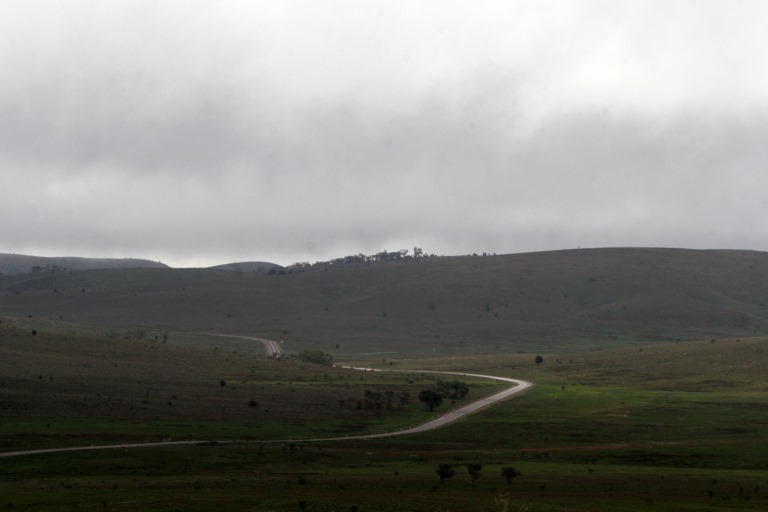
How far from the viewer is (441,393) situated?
10262cm

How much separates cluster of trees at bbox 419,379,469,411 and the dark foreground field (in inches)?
48.4

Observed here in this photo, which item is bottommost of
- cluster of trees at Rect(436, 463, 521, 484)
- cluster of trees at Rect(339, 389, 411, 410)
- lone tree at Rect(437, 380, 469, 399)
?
cluster of trees at Rect(436, 463, 521, 484)

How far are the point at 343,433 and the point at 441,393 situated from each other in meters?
24.8

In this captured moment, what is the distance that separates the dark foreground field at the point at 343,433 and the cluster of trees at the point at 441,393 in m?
1.23

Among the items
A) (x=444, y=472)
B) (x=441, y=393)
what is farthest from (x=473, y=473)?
(x=441, y=393)

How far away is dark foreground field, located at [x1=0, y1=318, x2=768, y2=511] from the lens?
157 ft

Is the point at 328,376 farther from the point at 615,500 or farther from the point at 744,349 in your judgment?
the point at 615,500

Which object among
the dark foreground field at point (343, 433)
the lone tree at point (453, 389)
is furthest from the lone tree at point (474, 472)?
the lone tree at point (453, 389)

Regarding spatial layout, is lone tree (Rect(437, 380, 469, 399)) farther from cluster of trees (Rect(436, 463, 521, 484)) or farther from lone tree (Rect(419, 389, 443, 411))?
cluster of trees (Rect(436, 463, 521, 484))

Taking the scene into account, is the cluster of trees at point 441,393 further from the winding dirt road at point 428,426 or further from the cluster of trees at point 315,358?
the cluster of trees at point 315,358

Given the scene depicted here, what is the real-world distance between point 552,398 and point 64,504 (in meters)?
69.2

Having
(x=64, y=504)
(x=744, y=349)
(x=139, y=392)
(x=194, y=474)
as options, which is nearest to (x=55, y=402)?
(x=139, y=392)

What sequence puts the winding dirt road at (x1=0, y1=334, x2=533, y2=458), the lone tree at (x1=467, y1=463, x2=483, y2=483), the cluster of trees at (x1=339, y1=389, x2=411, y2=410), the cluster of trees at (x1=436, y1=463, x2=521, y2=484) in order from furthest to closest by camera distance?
the cluster of trees at (x1=339, y1=389, x2=411, y2=410) → the winding dirt road at (x1=0, y1=334, x2=533, y2=458) → the lone tree at (x1=467, y1=463, x2=483, y2=483) → the cluster of trees at (x1=436, y1=463, x2=521, y2=484)

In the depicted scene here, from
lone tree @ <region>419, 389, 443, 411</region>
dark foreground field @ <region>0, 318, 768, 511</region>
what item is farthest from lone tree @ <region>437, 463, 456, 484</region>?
lone tree @ <region>419, 389, 443, 411</region>
